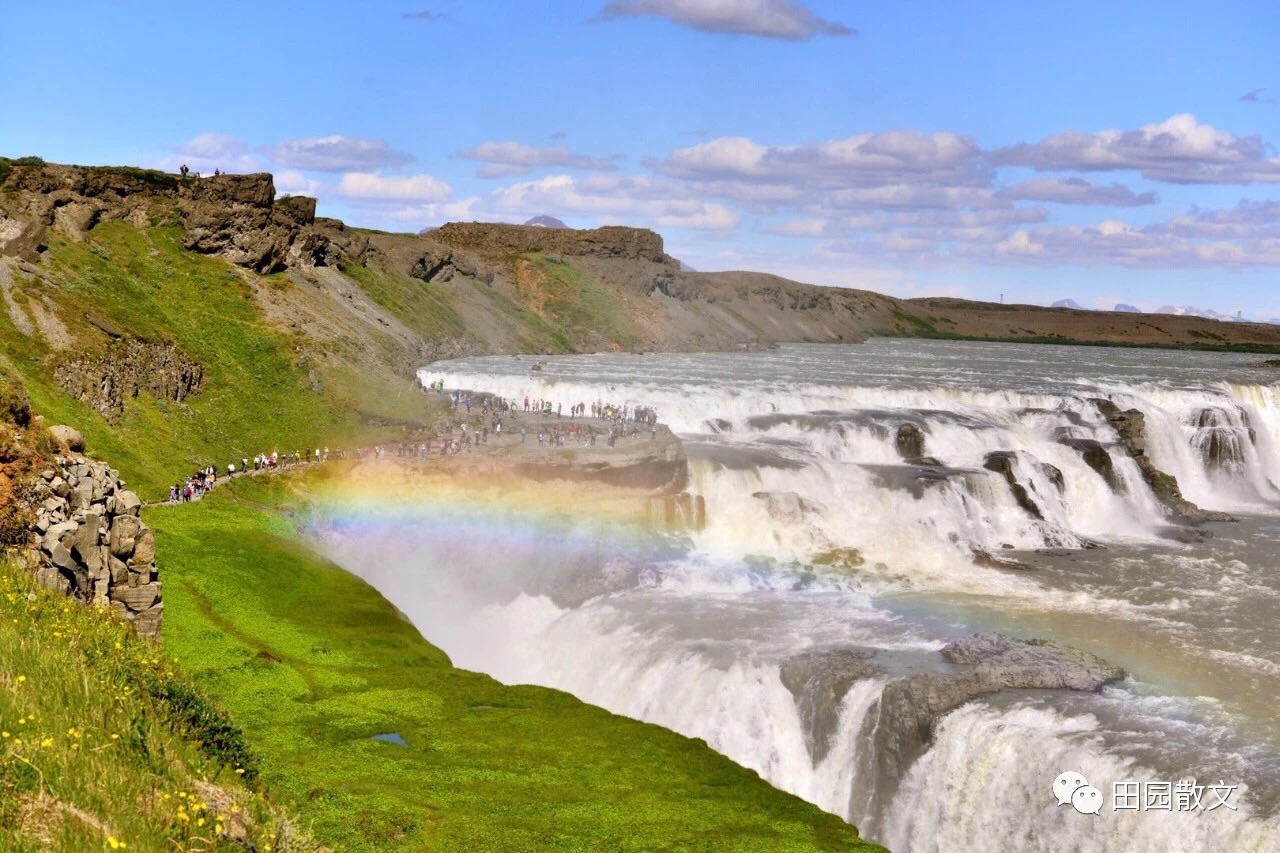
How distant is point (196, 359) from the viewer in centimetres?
7494

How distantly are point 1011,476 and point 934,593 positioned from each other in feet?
58.4

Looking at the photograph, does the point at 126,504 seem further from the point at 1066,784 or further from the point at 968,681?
the point at 1066,784

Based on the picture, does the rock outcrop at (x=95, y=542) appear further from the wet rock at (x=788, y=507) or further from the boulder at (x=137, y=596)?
the wet rock at (x=788, y=507)

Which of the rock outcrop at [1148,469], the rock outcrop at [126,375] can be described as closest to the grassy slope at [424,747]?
the rock outcrop at [126,375]

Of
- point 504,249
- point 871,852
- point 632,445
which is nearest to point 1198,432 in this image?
point 632,445

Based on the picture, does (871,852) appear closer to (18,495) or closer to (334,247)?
(18,495)

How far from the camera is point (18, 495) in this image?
2766cm

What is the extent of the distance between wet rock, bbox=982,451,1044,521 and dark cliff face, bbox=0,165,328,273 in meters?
63.5

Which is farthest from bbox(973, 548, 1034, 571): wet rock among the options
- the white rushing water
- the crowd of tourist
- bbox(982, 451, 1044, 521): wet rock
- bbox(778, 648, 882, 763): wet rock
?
the crowd of tourist

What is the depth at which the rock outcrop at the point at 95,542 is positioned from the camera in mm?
27969

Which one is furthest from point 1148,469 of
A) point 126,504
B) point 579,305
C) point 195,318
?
point 579,305

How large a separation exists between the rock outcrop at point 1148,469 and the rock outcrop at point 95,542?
61.1 metres

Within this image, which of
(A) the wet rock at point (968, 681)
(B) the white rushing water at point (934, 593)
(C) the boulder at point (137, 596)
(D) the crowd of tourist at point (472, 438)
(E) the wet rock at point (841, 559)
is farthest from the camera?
(D) the crowd of tourist at point (472, 438)

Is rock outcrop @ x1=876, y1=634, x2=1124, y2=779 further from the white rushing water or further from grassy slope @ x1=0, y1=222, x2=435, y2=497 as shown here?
grassy slope @ x1=0, y1=222, x2=435, y2=497
